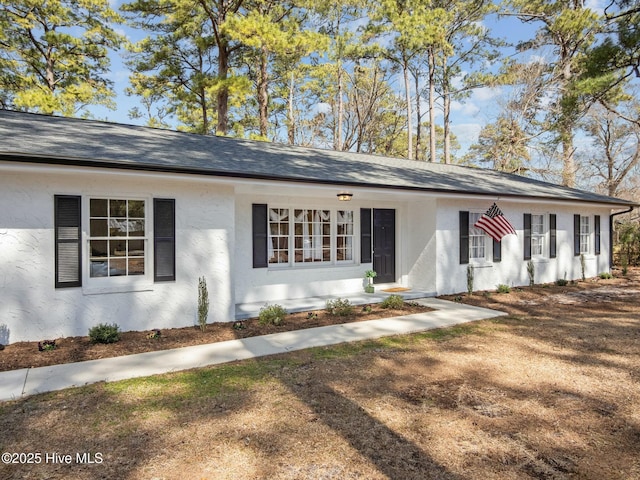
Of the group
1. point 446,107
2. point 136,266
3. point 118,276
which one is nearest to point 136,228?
point 136,266

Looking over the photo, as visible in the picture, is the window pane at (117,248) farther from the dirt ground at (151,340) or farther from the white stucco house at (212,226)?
the dirt ground at (151,340)

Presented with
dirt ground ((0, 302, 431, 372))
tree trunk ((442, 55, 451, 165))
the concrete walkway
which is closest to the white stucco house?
dirt ground ((0, 302, 431, 372))

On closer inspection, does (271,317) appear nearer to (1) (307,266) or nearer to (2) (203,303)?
(2) (203,303)

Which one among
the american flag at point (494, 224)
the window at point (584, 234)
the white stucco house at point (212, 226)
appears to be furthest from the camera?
the window at point (584, 234)

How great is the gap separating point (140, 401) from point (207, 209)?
12.4 ft

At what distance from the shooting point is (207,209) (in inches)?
273

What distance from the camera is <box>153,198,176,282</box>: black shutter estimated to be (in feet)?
21.4

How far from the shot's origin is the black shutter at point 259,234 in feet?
28.3

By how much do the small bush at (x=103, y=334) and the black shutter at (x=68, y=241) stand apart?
789 mm

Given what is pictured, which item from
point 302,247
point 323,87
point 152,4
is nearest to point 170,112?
point 152,4

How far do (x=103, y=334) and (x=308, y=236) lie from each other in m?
5.11

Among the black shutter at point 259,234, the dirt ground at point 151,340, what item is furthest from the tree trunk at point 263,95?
the dirt ground at point 151,340

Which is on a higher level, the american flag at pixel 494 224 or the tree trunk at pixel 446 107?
the tree trunk at pixel 446 107

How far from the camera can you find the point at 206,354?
539 centimetres
